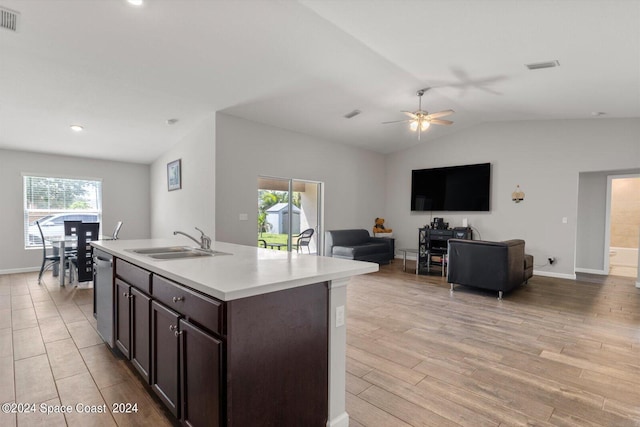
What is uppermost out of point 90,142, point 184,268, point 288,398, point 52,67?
point 52,67

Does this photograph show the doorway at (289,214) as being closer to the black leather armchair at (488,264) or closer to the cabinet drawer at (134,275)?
the black leather armchair at (488,264)

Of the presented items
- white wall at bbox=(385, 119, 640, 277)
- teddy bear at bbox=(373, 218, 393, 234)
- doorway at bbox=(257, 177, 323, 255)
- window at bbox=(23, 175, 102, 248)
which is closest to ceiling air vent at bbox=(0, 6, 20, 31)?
doorway at bbox=(257, 177, 323, 255)

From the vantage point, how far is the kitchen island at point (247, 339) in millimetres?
1296

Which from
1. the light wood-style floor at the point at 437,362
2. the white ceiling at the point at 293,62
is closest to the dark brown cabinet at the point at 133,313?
the light wood-style floor at the point at 437,362

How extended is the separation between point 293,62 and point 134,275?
3144 millimetres

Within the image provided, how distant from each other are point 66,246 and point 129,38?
3.76m

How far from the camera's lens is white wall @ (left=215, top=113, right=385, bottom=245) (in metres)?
5.35

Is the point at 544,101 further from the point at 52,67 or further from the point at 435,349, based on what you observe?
the point at 52,67

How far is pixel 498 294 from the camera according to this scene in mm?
4594

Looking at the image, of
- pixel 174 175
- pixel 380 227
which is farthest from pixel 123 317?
pixel 380 227

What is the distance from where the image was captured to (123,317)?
2.35 m

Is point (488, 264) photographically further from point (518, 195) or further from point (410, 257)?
point (410, 257)

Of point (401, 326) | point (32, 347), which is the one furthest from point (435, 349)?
point (32, 347)

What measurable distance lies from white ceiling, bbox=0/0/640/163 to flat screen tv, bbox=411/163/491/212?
1.56 m
